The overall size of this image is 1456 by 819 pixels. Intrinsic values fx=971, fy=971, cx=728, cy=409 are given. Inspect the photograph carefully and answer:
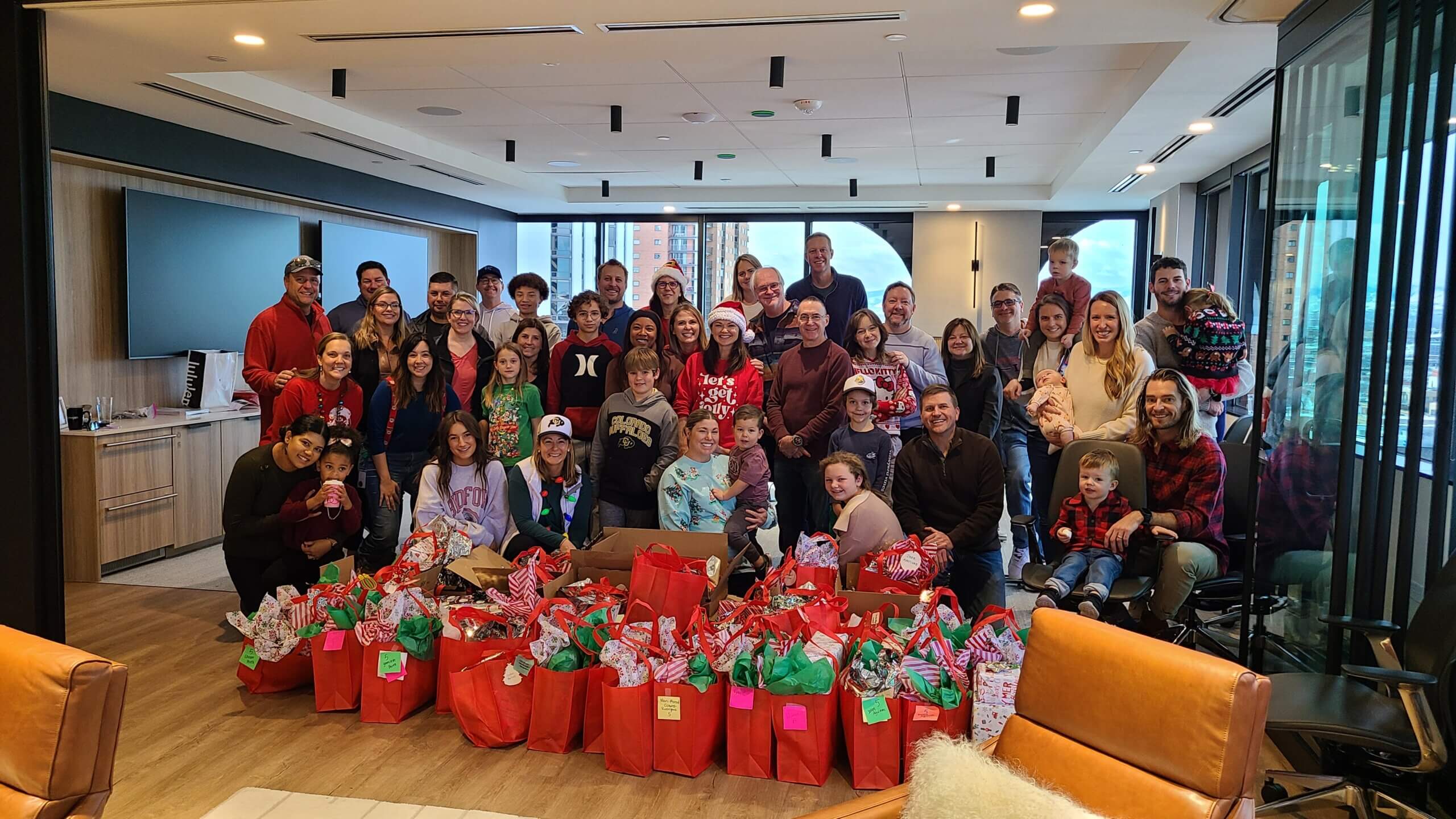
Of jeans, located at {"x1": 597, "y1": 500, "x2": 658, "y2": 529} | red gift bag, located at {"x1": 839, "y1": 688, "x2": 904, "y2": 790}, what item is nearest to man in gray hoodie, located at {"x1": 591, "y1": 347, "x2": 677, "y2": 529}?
jeans, located at {"x1": 597, "y1": 500, "x2": 658, "y2": 529}

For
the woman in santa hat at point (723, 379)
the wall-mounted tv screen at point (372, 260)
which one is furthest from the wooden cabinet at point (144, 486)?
the woman in santa hat at point (723, 379)

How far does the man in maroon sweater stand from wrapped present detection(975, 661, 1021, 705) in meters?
1.76

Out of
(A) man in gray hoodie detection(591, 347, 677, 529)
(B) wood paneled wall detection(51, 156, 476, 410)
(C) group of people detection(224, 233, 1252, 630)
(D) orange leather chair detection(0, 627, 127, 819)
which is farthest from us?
(B) wood paneled wall detection(51, 156, 476, 410)

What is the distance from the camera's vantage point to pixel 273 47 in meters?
4.07

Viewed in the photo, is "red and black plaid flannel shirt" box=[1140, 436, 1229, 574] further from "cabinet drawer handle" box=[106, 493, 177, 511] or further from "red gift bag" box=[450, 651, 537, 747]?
"cabinet drawer handle" box=[106, 493, 177, 511]

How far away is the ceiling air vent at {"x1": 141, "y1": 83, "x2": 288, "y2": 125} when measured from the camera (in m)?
4.93

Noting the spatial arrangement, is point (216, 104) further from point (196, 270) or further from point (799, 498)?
point (799, 498)

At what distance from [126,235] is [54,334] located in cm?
256

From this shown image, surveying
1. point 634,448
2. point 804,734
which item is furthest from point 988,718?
point 634,448

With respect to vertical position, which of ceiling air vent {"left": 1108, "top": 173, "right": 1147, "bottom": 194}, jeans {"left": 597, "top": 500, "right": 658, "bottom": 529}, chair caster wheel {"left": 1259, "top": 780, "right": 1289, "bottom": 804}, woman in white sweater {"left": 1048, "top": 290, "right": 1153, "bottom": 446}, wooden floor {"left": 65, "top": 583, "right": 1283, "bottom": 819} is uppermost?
ceiling air vent {"left": 1108, "top": 173, "right": 1147, "bottom": 194}

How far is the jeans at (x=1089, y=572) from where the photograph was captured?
3479mm

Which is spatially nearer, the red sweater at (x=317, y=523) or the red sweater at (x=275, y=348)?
the red sweater at (x=317, y=523)

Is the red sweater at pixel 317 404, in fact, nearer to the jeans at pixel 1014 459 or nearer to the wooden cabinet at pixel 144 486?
the wooden cabinet at pixel 144 486

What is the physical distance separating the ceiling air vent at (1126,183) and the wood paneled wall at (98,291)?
698cm
